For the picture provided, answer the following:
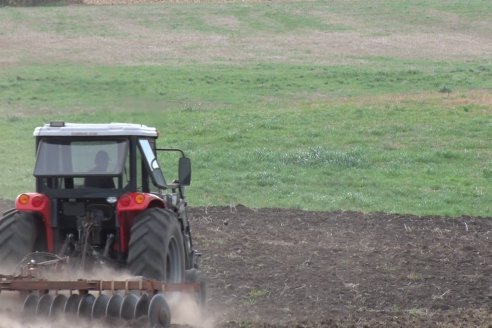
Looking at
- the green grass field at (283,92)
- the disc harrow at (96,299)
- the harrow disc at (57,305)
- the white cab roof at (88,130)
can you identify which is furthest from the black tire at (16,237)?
the green grass field at (283,92)

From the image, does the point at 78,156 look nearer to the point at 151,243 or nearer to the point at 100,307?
the point at 151,243

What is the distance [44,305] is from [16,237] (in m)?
1.31

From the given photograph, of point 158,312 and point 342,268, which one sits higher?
point 158,312

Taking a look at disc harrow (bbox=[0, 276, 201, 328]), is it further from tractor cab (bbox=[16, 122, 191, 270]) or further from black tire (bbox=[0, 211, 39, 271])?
tractor cab (bbox=[16, 122, 191, 270])

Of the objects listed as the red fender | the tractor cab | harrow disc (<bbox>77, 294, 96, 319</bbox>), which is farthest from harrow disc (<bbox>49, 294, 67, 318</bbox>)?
the red fender

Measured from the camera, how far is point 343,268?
531 inches

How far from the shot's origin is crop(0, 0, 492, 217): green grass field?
20.8 metres

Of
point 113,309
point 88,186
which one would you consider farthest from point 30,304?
point 88,186

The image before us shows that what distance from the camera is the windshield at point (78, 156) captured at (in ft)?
31.6

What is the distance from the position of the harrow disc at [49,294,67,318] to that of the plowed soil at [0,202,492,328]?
203 cm

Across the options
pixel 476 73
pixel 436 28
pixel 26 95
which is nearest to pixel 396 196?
pixel 26 95

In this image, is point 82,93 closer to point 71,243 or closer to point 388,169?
point 388,169

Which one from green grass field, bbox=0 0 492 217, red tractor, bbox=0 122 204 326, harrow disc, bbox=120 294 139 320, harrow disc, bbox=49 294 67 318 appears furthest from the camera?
green grass field, bbox=0 0 492 217

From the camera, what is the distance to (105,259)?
9312mm
